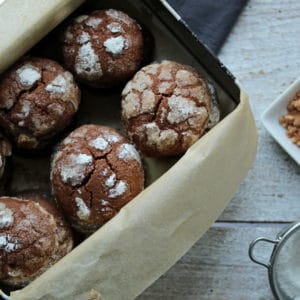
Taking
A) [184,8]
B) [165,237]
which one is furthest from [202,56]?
[165,237]

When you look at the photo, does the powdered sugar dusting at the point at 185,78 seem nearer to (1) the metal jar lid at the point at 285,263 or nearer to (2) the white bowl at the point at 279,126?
(2) the white bowl at the point at 279,126

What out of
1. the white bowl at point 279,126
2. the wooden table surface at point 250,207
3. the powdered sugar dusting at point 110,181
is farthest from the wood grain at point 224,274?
the powdered sugar dusting at point 110,181

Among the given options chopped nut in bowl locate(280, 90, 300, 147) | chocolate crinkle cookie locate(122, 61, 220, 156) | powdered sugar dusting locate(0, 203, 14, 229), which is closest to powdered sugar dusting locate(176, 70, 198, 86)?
chocolate crinkle cookie locate(122, 61, 220, 156)

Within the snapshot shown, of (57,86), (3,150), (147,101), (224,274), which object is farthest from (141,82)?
(224,274)

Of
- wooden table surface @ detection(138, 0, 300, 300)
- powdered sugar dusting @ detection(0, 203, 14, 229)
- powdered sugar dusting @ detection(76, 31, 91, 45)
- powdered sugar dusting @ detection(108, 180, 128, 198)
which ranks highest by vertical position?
powdered sugar dusting @ detection(76, 31, 91, 45)

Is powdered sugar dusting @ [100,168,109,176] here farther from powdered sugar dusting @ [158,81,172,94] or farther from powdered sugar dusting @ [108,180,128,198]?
powdered sugar dusting @ [158,81,172,94]

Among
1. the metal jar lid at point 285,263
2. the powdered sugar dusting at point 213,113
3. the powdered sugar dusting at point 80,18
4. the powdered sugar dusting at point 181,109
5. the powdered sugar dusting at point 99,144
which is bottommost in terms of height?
the metal jar lid at point 285,263

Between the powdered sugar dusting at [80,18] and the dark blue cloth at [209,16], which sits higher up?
the powdered sugar dusting at [80,18]
